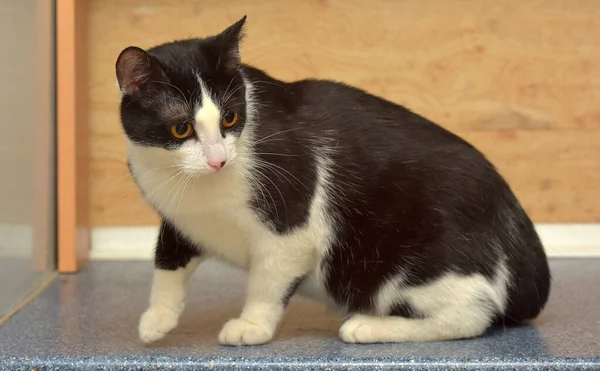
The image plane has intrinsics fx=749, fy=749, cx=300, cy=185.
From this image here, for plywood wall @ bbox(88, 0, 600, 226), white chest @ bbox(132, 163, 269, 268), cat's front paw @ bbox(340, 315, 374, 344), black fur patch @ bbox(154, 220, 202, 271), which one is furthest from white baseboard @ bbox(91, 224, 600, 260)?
cat's front paw @ bbox(340, 315, 374, 344)

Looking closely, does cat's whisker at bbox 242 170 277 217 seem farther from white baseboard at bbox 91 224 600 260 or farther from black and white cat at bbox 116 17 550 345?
white baseboard at bbox 91 224 600 260

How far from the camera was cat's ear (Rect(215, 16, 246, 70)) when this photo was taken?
1.29m

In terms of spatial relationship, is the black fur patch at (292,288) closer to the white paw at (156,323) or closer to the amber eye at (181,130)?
the white paw at (156,323)

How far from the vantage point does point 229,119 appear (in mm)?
1261

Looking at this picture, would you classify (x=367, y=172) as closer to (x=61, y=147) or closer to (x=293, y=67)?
(x=293, y=67)

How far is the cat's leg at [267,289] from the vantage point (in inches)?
53.2

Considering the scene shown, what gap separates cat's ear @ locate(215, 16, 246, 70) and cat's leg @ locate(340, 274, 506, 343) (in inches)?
20.5

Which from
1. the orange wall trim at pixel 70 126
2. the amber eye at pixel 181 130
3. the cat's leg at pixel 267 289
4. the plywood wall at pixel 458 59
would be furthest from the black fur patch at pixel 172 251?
the plywood wall at pixel 458 59

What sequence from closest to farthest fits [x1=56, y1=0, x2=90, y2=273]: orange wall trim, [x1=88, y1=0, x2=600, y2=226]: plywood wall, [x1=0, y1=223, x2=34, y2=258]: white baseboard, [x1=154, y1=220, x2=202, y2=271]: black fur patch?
[x1=154, y1=220, x2=202, y2=271]: black fur patch → [x1=0, y1=223, x2=34, y2=258]: white baseboard → [x1=56, y1=0, x2=90, y2=273]: orange wall trim → [x1=88, y1=0, x2=600, y2=226]: plywood wall

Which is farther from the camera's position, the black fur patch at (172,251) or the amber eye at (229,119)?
the black fur patch at (172,251)

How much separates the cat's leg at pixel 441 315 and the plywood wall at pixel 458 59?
0.96 metres

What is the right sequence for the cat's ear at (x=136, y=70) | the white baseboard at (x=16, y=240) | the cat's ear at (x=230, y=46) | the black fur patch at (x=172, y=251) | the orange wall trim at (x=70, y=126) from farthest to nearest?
the orange wall trim at (x=70, y=126) < the white baseboard at (x=16, y=240) < the black fur patch at (x=172, y=251) < the cat's ear at (x=230, y=46) < the cat's ear at (x=136, y=70)

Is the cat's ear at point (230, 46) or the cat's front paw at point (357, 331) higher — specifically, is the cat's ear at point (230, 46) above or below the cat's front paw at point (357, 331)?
above

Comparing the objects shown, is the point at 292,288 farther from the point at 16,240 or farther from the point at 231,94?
the point at 16,240
